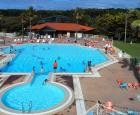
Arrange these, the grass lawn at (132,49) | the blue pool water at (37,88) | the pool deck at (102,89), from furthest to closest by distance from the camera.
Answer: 1. the grass lawn at (132,49)
2. the blue pool water at (37,88)
3. the pool deck at (102,89)

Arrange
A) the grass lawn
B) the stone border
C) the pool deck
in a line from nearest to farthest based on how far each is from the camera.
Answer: the stone border
the pool deck
the grass lawn

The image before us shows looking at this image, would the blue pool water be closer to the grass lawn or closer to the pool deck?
the pool deck

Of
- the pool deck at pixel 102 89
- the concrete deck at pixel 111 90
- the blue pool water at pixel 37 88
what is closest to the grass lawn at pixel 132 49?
the blue pool water at pixel 37 88

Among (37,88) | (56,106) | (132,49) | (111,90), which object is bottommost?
(132,49)

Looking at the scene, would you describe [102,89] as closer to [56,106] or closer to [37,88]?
[56,106]

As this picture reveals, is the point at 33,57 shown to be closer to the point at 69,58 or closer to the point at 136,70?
the point at 69,58

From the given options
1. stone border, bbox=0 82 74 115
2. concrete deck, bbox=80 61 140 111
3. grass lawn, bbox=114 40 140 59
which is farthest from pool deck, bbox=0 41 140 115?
grass lawn, bbox=114 40 140 59

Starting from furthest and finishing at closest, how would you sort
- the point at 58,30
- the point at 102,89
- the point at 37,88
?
the point at 58,30 < the point at 37,88 < the point at 102,89

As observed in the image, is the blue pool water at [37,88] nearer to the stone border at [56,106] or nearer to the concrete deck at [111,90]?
the stone border at [56,106]

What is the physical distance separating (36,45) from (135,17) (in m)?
19.2

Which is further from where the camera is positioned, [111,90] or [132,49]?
[132,49]

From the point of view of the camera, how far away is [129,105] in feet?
40.3

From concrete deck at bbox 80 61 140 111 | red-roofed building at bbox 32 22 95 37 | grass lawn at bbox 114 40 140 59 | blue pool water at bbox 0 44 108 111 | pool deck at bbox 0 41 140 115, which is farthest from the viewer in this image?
red-roofed building at bbox 32 22 95 37

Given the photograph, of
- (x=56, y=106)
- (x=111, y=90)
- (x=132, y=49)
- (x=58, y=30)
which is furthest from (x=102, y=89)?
(x=58, y=30)
